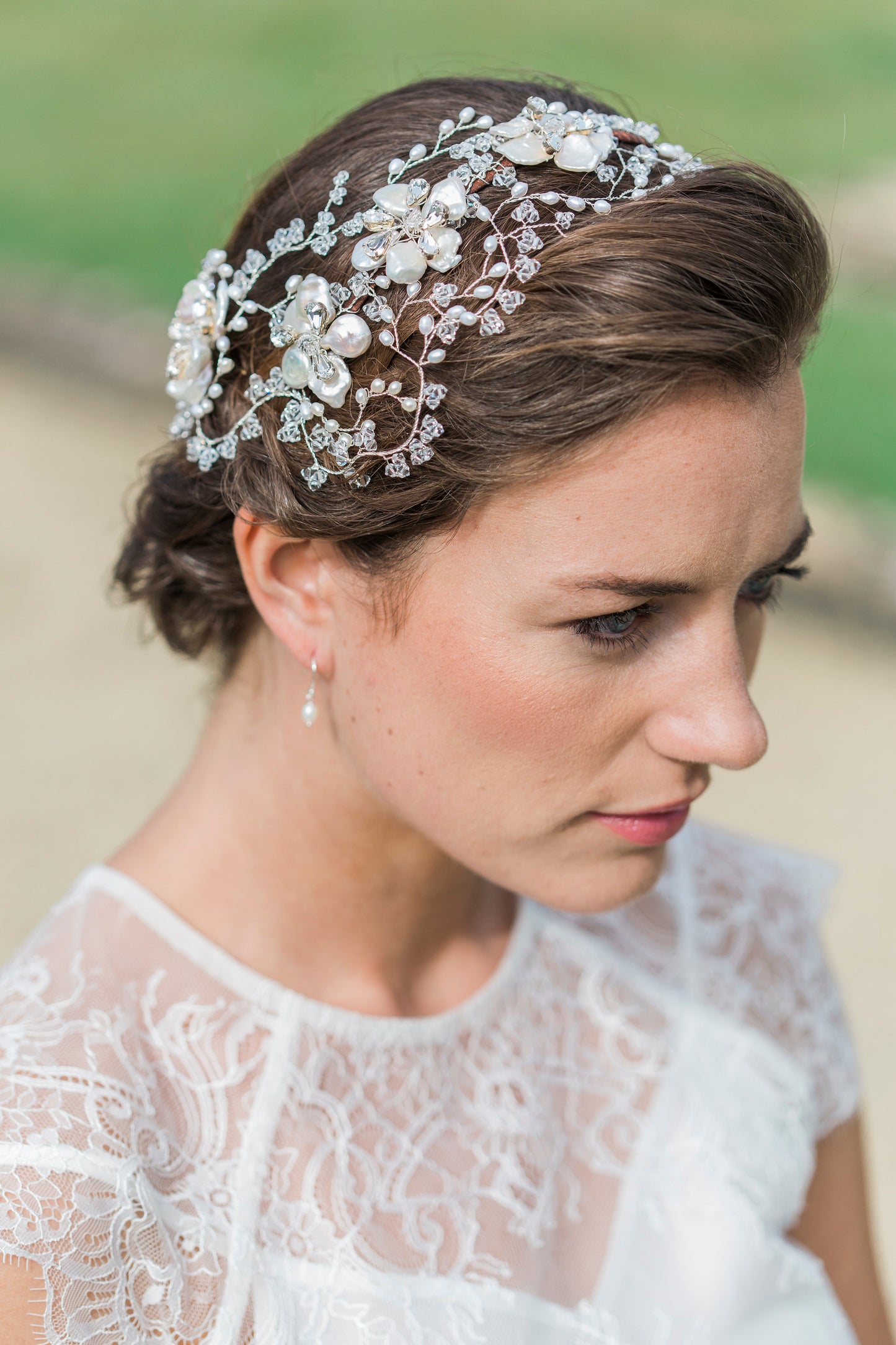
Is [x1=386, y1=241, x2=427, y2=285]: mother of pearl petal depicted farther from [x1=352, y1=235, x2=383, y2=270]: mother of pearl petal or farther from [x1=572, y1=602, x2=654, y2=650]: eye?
[x1=572, y1=602, x2=654, y2=650]: eye

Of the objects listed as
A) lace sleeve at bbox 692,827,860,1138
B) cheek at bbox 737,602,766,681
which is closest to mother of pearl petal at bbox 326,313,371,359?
cheek at bbox 737,602,766,681

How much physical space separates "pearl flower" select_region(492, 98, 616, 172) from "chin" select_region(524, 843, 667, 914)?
91 cm

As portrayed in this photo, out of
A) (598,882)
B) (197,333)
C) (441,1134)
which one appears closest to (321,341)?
(197,333)

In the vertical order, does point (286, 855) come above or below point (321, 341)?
below

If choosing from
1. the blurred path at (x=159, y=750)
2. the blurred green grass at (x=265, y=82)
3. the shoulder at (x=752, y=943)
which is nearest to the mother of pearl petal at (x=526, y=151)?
the shoulder at (x=752, y=943)

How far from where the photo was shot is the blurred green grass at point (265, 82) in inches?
423

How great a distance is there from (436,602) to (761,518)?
0.42 metres

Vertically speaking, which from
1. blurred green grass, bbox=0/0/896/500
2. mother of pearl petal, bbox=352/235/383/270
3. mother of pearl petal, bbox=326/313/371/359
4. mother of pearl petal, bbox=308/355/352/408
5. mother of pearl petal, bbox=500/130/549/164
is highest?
blurred green grass, bbox=0/0/896/500

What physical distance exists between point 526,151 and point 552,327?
0.26m

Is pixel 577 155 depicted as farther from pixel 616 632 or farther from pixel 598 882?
pixel 598 882

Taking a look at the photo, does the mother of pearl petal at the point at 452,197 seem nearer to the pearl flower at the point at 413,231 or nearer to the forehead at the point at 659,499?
the pearl flower at the point at 413,231

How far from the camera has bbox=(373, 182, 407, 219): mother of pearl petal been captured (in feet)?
5.44

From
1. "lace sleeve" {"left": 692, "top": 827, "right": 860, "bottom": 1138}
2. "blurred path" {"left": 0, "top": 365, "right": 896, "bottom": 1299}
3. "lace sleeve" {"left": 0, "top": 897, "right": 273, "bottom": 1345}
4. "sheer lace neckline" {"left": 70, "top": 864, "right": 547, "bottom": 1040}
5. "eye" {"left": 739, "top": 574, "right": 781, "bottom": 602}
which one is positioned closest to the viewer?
"lace sleeve" {"left": 0, "top": 897, "right": 273, "bottom": 1345}

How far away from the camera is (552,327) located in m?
1.55
